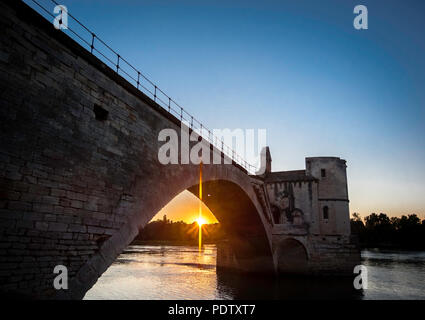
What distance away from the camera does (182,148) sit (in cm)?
1210

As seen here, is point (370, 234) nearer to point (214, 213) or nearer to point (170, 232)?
point (170, 232)

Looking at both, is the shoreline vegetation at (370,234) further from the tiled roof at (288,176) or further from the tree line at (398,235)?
the tiled roof at (288,176)

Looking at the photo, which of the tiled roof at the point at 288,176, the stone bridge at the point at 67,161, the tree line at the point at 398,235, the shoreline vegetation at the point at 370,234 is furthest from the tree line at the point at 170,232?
the stone bridge at the point at 67,161

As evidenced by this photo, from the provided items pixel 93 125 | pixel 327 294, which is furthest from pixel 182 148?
pixel 327 294

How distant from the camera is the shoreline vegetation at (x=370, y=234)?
246 ft

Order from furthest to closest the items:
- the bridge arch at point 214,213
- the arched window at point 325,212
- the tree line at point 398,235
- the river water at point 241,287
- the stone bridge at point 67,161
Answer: the tree line at point 398,235
the arched window at point 325,212
the river water at point 241,287
the bridge arch at point 214,213
the stone bridge at point 67,161

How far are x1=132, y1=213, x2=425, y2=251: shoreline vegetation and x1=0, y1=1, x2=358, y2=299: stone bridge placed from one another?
49996 millimetres

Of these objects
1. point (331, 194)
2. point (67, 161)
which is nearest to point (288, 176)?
point (331, 194)

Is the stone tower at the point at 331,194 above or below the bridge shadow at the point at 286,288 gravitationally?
above

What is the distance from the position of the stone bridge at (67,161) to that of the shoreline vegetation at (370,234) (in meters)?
50.0

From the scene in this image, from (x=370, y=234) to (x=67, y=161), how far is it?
3729 inches

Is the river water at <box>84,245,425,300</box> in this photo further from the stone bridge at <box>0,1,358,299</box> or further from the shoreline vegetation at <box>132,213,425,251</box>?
the shoreline vegetation at <box>132,213,425,251</box>
